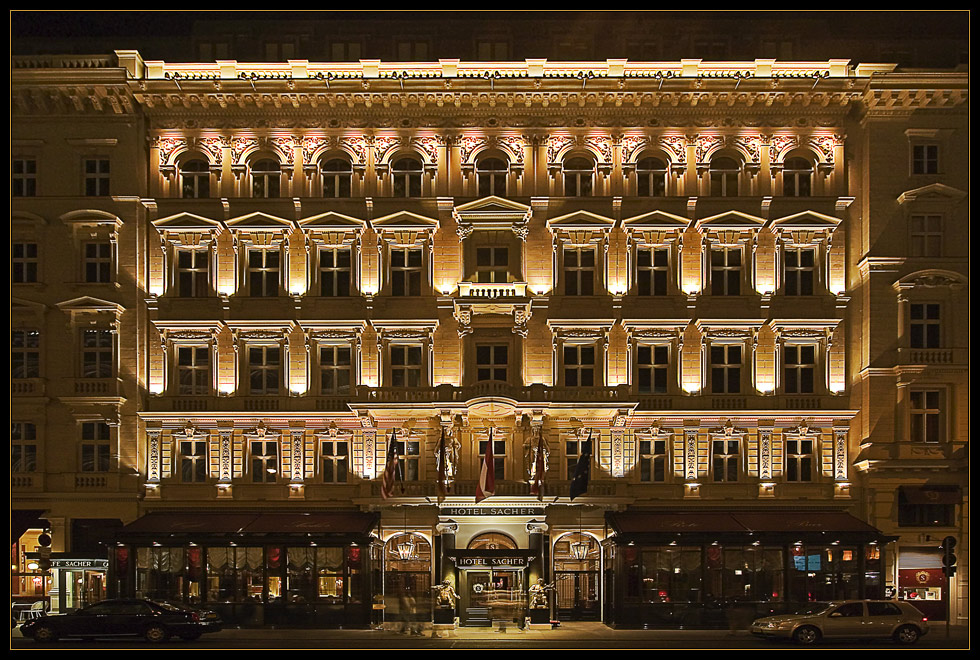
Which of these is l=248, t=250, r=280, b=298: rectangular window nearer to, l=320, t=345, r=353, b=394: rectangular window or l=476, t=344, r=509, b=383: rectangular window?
l=320, t=345, r=353, b=394: rectangular window

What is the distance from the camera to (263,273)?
5156 centimetres

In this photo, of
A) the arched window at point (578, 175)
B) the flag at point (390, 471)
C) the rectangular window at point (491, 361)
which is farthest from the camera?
the arched window at point (578, 175)

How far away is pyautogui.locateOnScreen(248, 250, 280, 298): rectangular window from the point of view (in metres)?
51.5

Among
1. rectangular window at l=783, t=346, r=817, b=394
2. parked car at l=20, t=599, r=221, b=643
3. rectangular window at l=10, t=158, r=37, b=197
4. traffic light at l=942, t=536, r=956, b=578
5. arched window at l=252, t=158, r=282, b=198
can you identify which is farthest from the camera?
arched window at l=252, t=158, r=282, b=198

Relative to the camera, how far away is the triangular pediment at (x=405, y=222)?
167ft

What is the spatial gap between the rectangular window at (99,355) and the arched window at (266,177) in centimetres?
804

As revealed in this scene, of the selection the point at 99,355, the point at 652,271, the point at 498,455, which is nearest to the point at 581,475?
the point at 498,455

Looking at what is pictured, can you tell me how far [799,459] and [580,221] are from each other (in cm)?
1256

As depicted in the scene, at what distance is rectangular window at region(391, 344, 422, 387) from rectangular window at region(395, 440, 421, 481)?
2.29m

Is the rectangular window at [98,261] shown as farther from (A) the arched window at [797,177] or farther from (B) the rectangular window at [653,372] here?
(A) the arched window at [797,177]

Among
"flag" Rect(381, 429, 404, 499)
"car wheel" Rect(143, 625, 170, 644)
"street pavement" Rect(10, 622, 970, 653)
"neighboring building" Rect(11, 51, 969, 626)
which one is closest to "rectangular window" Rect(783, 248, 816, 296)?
"neighboring building" Rect(11, 51, 969, 626)

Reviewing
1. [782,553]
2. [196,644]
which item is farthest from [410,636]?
[782,553]

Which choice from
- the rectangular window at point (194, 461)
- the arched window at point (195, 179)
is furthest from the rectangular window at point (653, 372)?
the arched window at point (195, 179)

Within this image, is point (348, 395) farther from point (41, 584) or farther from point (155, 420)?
point (41, 584)
